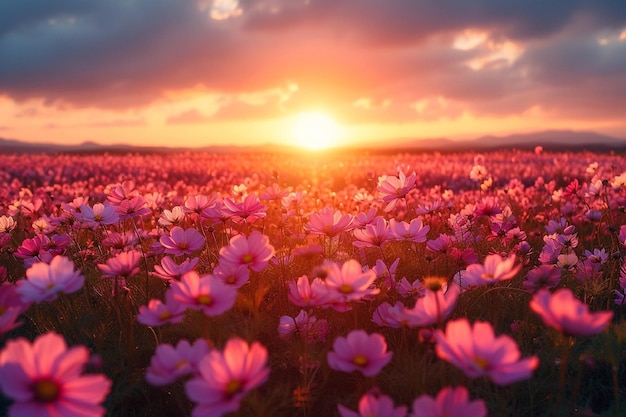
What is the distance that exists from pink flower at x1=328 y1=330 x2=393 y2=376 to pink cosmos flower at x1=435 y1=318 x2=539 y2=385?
0.99ft

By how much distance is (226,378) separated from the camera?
1244 mm

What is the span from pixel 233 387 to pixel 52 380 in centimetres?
39

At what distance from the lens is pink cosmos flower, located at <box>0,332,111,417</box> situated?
3.69ft

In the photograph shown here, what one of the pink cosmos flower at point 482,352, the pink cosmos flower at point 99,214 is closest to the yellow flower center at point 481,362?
the pink cosmos flower at point 482,352

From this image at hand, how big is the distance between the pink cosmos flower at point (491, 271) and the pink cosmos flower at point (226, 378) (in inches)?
26.0

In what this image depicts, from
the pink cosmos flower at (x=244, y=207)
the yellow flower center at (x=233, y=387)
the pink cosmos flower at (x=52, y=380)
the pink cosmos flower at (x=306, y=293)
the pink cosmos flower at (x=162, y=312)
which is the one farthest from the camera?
the pink cosmos flower at (x=244, y=207)

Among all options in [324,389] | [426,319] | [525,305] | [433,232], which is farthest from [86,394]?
[433,232]

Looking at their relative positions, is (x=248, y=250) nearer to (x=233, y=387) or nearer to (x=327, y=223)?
(x=327, y=223)

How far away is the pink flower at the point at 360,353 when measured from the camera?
147 centimetres

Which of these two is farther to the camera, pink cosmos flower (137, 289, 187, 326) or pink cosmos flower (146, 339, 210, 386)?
pink cosmos flower (137, 289, 187, 326)

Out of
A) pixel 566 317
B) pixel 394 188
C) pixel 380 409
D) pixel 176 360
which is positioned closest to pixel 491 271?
pixel 566 317

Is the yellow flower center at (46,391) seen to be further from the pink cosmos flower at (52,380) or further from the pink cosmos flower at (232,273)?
the pink cosmos flower at (232,273)

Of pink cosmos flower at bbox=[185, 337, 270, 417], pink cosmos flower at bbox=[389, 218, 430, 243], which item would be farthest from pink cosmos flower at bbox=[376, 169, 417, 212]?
pink cosmos flower at bbox=[185, 337, 270, 417]

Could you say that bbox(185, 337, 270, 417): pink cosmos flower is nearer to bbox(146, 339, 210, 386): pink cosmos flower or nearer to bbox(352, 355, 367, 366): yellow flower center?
bbox(146, 339, 210, 386): pink cosmos flower
